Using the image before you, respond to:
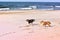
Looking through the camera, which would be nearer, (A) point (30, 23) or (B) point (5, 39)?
(B) point (5, 39)

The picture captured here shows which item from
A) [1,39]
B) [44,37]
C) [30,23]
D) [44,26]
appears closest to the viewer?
[1,39]

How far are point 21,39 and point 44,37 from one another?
98 centimetres

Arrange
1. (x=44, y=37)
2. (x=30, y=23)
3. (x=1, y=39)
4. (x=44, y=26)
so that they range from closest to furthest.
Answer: (x=1, y=39) < (x=44, y=37) < (x=44, y=26) < (x=30, y=23)

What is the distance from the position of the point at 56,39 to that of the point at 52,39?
148mm

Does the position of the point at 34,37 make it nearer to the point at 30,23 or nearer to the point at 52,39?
the point at 52,39

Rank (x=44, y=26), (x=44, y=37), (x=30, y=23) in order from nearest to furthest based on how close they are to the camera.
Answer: (x=44, y=37), (x=44, y=26), (x=30, y=23)

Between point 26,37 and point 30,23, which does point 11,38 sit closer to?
point 26,37

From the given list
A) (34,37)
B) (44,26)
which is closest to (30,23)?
(44,26)

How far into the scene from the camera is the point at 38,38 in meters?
7.36

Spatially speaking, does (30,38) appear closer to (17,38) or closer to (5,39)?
(17,38)

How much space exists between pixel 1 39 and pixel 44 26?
353cm

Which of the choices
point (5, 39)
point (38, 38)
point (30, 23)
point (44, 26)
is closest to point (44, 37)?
point (38, 38)

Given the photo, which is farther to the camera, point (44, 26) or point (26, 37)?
point (44, 26)

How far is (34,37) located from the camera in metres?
7.55
